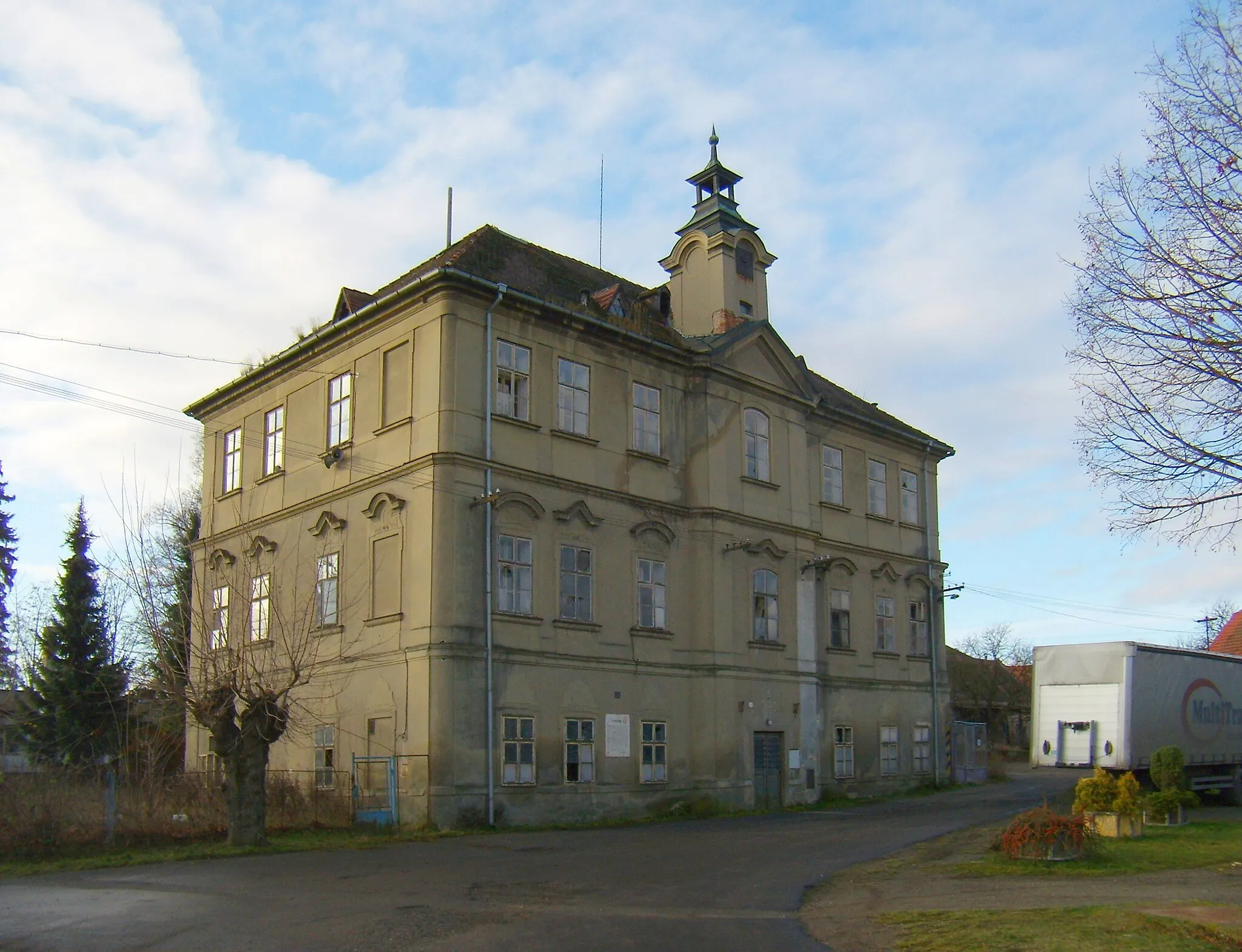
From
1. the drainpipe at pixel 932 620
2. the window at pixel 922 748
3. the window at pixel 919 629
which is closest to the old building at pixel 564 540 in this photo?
the window at pixel 922 748

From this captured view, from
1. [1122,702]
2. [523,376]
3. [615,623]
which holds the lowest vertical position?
[1122,702]

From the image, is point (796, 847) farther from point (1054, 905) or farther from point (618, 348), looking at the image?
point (618, 348)

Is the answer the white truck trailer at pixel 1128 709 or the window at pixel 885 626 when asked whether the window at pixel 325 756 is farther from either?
the window at pixel 885 626

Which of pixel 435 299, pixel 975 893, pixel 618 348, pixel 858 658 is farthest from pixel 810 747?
pixel 975 893

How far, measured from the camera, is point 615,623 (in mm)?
26484

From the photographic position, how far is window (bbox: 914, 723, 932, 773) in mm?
35281

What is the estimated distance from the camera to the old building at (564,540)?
2388cm

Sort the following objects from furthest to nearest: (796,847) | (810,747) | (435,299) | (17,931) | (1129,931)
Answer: (810,747)
(435,299)
(796,847)
(17,931)
(1129,931)

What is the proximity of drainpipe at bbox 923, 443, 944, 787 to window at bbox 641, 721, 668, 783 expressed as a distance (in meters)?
12.2

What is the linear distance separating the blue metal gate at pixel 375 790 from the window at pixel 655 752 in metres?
5.93

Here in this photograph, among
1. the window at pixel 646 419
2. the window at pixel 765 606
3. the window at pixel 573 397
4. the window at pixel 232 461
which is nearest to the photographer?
the window at pixel 573 397

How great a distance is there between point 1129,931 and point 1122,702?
16434 millimetres

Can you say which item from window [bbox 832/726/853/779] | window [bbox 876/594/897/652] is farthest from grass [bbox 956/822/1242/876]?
window [bbox 876/594/897/652]

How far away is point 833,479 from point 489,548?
13521mm
